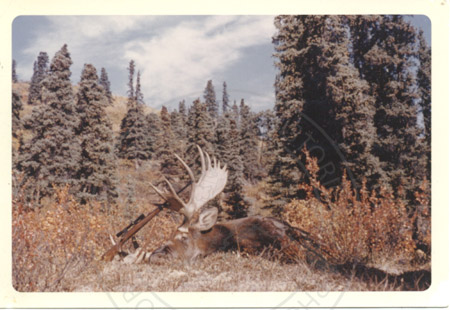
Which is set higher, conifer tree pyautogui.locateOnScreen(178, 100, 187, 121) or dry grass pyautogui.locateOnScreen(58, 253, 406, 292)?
conifer tree pyautogui.locateOnScreen(178, 100, 187, 121)

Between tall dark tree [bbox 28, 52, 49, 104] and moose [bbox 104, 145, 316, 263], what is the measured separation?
3.41m

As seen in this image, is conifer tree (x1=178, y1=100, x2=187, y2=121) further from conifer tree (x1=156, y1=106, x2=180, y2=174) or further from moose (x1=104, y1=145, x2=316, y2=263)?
moose (x1=104, y1=145, x2=316, y2=263)

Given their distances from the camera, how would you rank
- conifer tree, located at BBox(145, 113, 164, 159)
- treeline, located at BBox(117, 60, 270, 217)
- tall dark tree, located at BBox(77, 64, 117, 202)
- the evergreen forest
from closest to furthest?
1. the evergreen forest
2. treeline, located at BBox(117, 60, 270, 217)
3. conifer tree, located at BBox(145, 113, 164, 159)
4. tall dark tree, located at BBox(77, 64, 117, 202)

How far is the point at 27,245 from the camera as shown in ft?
17.6

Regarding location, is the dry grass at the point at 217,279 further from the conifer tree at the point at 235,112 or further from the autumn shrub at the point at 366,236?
the conifer tree at the point at 235,112

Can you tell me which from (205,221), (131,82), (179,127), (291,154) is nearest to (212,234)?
(205,221)

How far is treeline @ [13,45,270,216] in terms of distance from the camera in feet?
23.4

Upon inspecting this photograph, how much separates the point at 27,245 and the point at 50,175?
5225 mm

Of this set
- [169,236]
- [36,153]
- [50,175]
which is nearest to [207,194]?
[169,236]

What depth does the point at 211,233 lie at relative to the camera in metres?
6.11

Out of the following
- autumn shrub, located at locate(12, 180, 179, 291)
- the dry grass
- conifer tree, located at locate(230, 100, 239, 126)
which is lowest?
the dry grass

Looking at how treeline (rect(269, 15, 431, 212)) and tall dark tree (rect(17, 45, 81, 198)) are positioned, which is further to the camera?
tall dark tree (rect(17, 45, 81, 198))

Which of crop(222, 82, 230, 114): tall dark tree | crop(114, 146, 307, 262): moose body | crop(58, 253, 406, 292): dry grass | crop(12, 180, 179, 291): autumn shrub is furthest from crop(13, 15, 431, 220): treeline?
crop(58, 253, 406, 292): dry grass

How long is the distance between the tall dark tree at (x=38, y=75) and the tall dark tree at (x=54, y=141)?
0.47 feet
